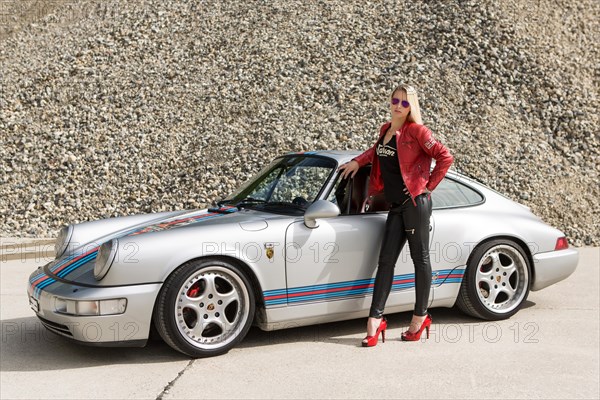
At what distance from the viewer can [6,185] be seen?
1232 cm

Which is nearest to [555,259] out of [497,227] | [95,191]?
[497,227]

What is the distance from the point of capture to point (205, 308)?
4648mm

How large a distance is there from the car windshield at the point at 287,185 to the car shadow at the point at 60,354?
1.31 metres

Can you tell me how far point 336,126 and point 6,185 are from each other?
238 inches

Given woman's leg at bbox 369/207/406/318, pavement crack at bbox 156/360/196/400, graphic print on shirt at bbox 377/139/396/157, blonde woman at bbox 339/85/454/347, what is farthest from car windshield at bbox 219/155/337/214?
pavement crack at bbox 156/360/196/400

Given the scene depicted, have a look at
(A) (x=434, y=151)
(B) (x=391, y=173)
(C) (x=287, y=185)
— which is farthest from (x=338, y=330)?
(A) (x=434, y=151)

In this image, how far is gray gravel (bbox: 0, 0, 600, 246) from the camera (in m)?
12.0

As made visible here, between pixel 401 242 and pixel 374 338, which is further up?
pixel 401 242

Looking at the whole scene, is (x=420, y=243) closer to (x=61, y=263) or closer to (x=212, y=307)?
(x=212, y=307)

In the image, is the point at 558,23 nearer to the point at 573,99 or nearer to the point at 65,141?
the point at 573,99

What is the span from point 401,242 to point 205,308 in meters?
1.50

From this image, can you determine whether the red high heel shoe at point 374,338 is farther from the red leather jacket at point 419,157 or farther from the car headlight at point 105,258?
the car headlight at point 105,258

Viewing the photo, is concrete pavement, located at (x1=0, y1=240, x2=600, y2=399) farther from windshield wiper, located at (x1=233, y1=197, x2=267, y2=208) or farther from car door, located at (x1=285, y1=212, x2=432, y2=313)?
windshield wiper, located at (x1=233, y1=197, x2=267, y2=208)

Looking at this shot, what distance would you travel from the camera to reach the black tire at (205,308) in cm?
453
